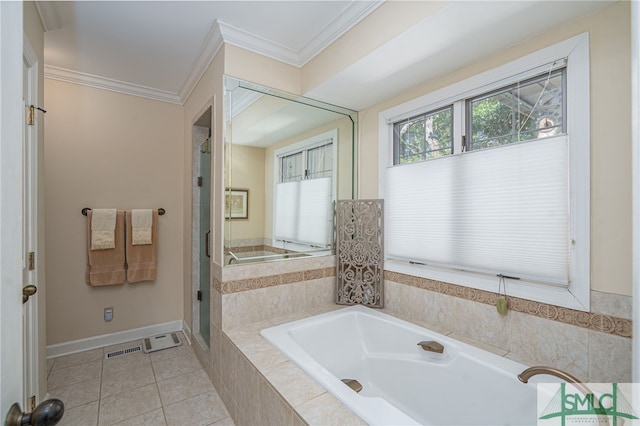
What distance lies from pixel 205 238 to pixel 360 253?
4.85 feet

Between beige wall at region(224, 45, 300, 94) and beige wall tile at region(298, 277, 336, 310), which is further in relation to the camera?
beige wall tile at region(298, 277, 336, 310)

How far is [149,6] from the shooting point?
1776 mm

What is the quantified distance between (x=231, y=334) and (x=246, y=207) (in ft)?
2.99

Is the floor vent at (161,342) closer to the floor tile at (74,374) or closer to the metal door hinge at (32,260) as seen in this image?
the floor tile at (74,374)

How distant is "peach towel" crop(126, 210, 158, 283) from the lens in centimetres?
293

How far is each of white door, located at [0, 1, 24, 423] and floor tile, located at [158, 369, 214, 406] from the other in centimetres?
185

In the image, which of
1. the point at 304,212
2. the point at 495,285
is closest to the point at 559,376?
the point at 495,285

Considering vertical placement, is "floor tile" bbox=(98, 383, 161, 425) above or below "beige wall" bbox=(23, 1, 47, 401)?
below

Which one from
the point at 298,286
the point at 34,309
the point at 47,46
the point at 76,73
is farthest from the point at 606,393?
the point at 76,73

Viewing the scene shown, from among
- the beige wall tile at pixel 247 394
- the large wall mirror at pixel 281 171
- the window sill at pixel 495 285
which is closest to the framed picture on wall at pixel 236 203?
the large wall mirror at pixel 281 171

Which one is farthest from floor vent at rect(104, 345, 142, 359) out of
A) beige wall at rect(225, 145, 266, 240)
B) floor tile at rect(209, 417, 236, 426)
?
beige wall at rect(225, 145, 266, 240)

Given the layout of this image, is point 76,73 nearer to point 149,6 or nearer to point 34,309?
point 149,6

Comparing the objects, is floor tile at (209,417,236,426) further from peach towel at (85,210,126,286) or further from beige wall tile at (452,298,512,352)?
peach towel at (85,210,126,286)

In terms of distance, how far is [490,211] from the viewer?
1.77 m
